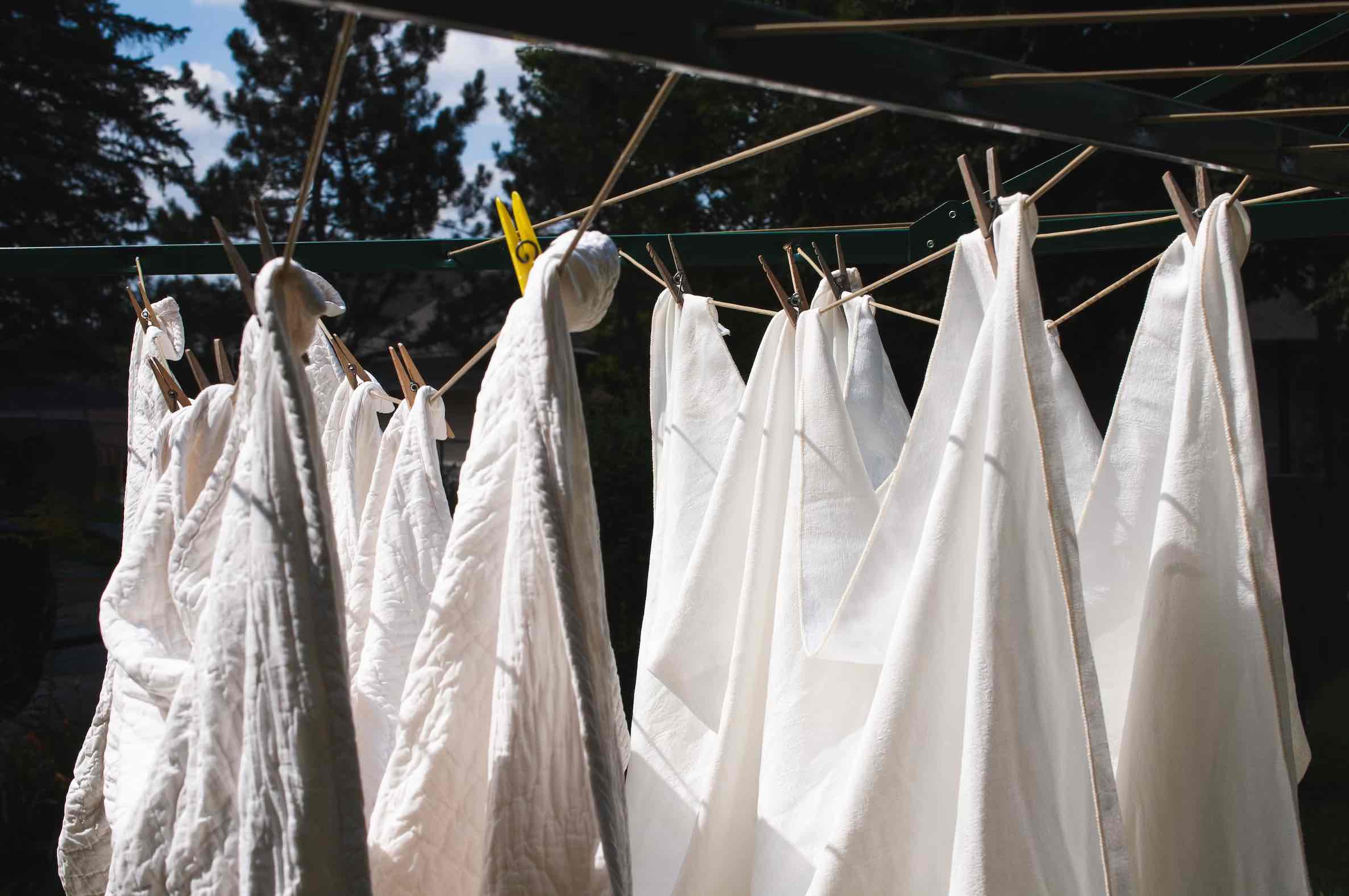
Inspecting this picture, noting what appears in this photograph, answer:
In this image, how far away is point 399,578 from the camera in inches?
46.6

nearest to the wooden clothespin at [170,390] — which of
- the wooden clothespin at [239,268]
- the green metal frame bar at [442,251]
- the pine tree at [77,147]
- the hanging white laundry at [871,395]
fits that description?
the green metal frame bar at [442,251]

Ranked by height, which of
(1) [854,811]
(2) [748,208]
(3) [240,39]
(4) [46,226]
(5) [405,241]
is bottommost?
(1) [854,811]

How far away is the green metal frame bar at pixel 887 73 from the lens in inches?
23.2

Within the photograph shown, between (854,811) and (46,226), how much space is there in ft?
14.2

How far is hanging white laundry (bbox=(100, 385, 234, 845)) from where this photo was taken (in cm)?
97

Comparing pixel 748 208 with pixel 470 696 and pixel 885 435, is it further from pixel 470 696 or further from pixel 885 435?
pixel 470 696

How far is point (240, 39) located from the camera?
15.6 ft

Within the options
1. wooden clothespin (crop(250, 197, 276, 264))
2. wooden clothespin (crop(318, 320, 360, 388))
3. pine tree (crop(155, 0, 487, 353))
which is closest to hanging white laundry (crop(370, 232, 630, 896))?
wooden clothespin (crop(250, 197, 276, 264))

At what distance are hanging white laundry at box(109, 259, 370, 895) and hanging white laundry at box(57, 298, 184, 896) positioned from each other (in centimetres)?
34

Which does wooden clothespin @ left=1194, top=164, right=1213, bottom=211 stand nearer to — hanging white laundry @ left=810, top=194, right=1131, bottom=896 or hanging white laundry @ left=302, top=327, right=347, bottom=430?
hanging white laundry @ left=810, top=194, right=1131, bottom=896

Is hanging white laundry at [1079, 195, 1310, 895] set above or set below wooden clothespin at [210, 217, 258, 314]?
below

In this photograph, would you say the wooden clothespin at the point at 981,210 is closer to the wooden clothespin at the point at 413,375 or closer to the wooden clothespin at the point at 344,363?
the wooden clothespin at the point at 413,375

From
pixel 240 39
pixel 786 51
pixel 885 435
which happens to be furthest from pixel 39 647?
→ pixel 786 51

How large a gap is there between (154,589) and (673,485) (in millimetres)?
623
